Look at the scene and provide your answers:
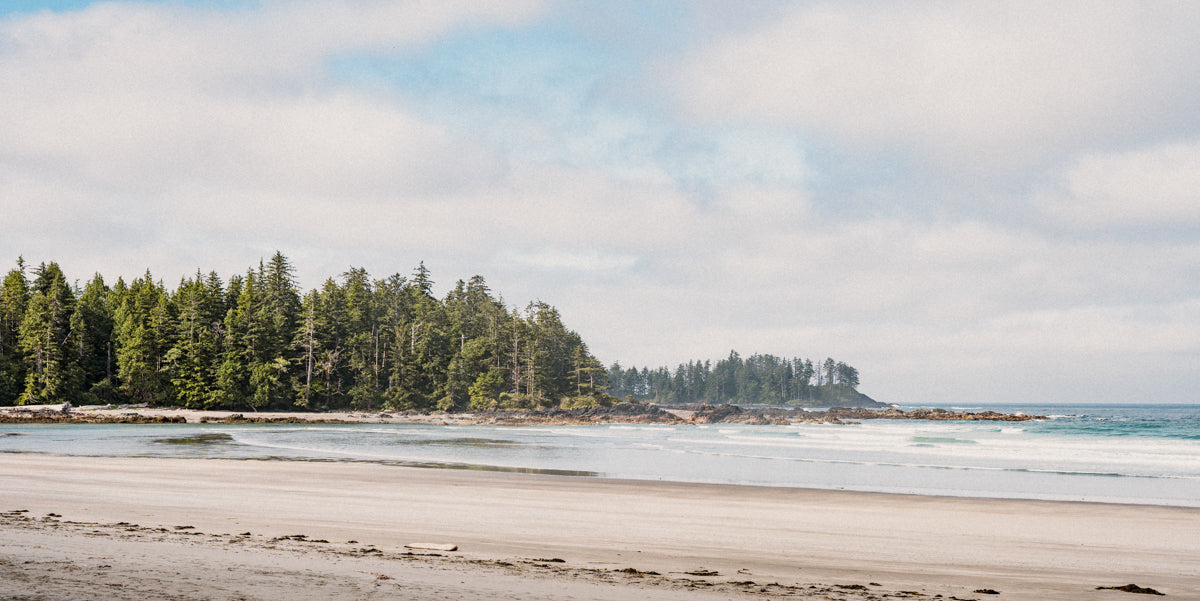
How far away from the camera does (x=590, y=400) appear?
9962 centimetres

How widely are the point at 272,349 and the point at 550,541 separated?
83.8m

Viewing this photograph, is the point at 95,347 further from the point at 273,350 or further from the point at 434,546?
the point at 434,546

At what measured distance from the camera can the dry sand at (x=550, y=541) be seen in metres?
7.25

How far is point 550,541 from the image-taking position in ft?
37.6

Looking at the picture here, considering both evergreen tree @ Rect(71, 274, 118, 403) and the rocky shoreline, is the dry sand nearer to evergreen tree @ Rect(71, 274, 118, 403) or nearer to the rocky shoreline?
the rocky shoreline

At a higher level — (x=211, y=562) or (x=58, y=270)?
(x=58, y=270)

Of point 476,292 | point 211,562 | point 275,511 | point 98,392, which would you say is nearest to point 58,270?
point 98,392

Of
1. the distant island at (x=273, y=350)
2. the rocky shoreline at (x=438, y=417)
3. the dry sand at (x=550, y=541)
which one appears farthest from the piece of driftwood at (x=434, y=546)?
the distant island at (x=273, y=350)

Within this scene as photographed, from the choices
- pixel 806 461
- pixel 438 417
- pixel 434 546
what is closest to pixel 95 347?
pixel 438 417

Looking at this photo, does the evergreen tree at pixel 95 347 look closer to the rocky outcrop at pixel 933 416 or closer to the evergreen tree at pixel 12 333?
the evergreen tree at pixel 12 333

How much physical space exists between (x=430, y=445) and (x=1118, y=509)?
1216 inches

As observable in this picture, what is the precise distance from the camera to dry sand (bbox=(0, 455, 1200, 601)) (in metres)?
7.25

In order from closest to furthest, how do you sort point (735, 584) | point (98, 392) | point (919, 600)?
point (919, 600) → point (735, 584) → point (98, 392)

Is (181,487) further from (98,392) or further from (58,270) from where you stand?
(58,270)
